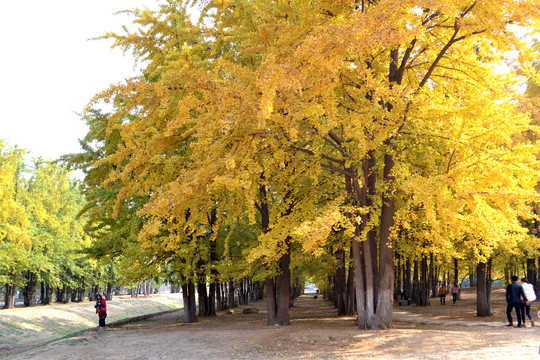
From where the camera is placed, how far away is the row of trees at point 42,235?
30214 millimetres

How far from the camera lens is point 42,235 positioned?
121ft

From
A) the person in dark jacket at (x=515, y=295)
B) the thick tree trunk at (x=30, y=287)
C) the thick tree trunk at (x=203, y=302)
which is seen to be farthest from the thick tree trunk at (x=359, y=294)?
the thick tree trunk at (x=30, y=287)

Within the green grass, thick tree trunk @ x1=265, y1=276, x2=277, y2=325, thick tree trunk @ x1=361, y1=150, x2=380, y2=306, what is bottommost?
the green grass

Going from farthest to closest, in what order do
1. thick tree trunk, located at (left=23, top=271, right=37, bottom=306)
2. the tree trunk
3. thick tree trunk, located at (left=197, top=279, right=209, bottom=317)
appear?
1. thick tree trunk, located at (left=23, top=271, right=37, bottom=306)
2. thick tree trunk, located at (left=197, top=279, right=209, bottom=317)
3. the tree trunk

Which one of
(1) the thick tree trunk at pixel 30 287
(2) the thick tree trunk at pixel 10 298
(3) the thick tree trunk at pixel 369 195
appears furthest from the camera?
(1) the thick tree trunk at pixel 30 287

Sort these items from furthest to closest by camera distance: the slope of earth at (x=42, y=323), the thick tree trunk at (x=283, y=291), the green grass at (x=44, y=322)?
the green grass at (x=44, y=322) < the slope of earth at (x=42, y=323) < the thick tree trunk at (x=283, y=291)

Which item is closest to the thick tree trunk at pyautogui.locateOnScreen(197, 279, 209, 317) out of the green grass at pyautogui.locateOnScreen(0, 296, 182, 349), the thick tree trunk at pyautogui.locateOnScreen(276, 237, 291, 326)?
the green grass at pyautogui.locateOnScreen(0, 296, 182, 349)

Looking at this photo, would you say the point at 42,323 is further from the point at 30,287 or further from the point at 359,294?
the point at 359,294

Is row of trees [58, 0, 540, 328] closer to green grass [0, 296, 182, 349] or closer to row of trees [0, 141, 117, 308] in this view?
green grass [0, 296, 182, 349]

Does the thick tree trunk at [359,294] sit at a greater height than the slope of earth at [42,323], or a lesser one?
greater

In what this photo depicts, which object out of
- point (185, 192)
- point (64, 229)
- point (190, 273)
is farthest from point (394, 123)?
point (64, 229)

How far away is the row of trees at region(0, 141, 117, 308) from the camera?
3021 centimetres

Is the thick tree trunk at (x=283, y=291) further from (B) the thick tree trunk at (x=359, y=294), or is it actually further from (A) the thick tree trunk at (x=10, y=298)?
(A) the thick tree trunk at (x=10, y=298)

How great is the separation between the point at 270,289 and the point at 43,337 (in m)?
15.3
